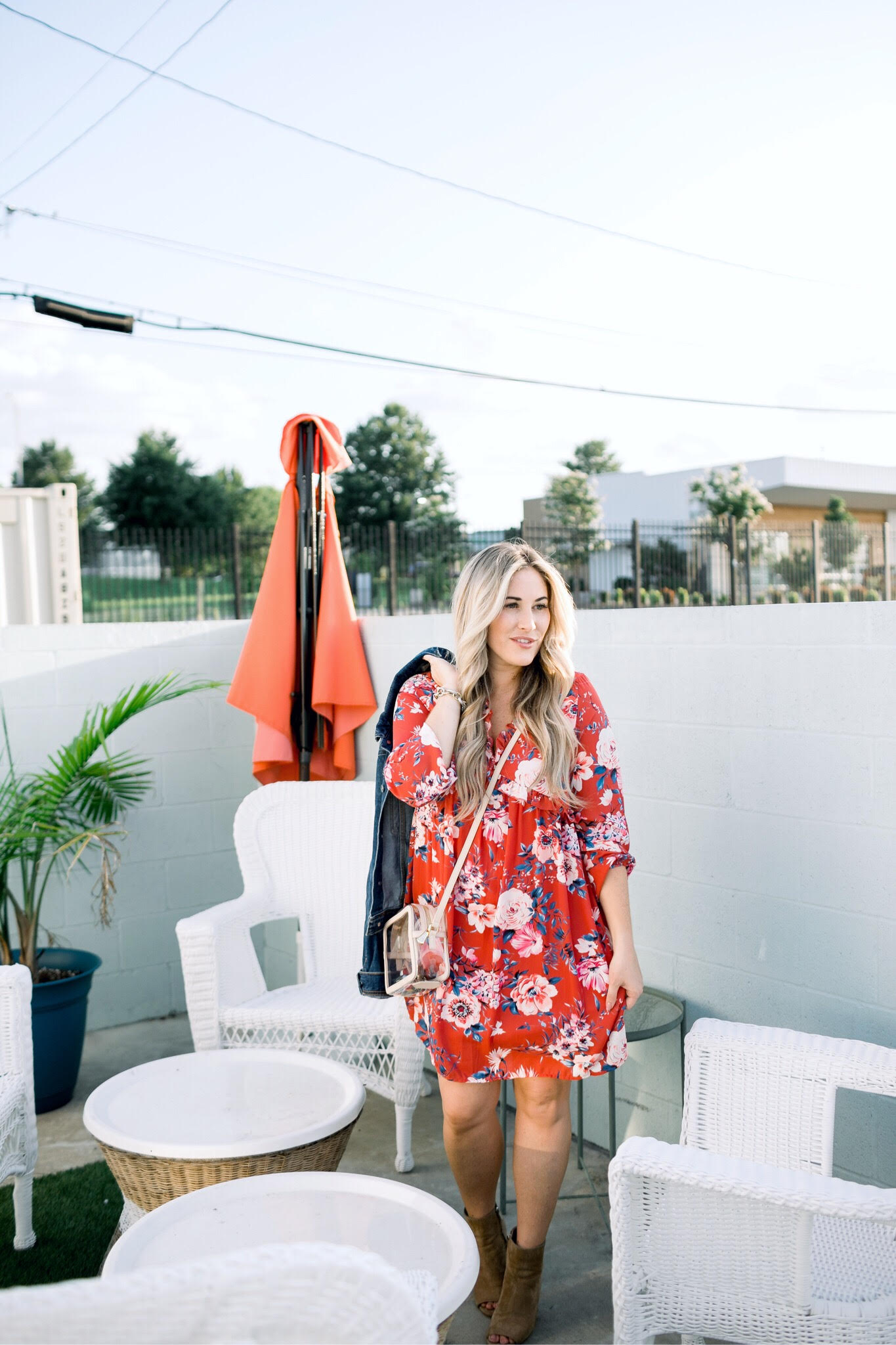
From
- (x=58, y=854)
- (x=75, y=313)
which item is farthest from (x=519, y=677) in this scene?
(x=75, y=313)

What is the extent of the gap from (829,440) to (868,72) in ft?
50.0

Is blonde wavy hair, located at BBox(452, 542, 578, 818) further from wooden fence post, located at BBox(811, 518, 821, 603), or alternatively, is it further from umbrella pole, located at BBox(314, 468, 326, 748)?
wooden fence post, located at BBox(811, 518, 821, 603)

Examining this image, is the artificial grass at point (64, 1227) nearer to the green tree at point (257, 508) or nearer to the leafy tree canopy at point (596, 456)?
the leafy tree canopy at point (596, 456)

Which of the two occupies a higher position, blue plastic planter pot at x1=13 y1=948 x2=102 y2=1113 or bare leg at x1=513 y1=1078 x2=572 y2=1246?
bare leg at x1=513 y1=1078 x2=572 y2=1246

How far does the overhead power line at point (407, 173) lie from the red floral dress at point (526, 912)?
821 centimetres

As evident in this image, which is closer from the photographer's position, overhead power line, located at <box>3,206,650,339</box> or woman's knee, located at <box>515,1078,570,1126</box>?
woman's knee, located at <box>515,1078,570,1126</box>

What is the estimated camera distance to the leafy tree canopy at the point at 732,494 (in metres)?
18.8

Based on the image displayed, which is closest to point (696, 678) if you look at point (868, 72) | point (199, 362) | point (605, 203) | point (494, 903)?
point (494, 903)

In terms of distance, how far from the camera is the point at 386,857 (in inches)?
87.4

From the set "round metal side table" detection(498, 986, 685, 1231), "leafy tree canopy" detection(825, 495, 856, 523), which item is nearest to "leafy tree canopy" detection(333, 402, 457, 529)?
"leafy tree canopy" detection(825, 495, 856, 523)

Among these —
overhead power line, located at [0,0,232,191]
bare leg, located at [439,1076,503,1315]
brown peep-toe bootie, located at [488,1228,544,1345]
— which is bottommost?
brown peep-toe bootie, located at [488,1228,544,1345]

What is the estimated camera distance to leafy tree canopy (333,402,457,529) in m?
33.7

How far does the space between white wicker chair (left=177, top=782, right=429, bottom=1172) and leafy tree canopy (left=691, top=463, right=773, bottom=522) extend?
16.1 m

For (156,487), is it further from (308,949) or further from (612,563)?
(308,949)
